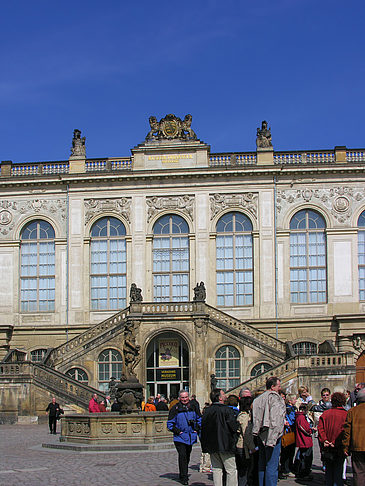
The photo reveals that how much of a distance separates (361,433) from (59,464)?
8.74 meters

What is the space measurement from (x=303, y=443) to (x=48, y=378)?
22552mm

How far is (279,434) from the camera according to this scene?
12555 mm

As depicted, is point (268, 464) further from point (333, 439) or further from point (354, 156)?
point (354, 156)

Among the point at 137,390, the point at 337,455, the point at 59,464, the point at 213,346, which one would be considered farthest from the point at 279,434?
the point at 213,346

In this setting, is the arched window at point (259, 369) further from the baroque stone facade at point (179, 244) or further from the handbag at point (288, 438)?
the handbag at point (288, 438)

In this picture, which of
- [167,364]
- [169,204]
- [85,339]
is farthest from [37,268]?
[167,364]

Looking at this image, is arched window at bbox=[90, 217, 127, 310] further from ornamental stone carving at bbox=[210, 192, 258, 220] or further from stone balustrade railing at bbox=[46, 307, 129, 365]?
ornamental stone carving at bbox=[210, 192, 258, 220]

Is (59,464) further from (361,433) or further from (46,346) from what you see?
(46,346)

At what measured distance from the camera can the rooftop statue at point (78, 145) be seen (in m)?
45.3

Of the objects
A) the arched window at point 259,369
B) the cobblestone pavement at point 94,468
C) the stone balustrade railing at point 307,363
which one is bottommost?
the cobblestone pavement at point 94,468

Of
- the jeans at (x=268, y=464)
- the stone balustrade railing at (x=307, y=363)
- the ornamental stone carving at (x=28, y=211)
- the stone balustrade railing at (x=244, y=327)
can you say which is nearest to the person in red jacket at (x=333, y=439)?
the jeans at (x=268, y=464)

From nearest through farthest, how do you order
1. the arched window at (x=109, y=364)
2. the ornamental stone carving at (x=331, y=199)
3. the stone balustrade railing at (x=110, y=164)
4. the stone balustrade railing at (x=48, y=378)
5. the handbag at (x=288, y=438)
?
the handbag at (x=288, y=438) < the stone balustrade railing at (x=48, y=378) < the arched window at (x=109, y=364) < the ornamental stone carving at (x=331, y=199) < the stone balustrade railing at (x=110, y=164)

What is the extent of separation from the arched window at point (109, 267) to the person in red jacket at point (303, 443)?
28.5 m

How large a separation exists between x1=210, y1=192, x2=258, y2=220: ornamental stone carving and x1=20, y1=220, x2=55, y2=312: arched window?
29.2 ft
